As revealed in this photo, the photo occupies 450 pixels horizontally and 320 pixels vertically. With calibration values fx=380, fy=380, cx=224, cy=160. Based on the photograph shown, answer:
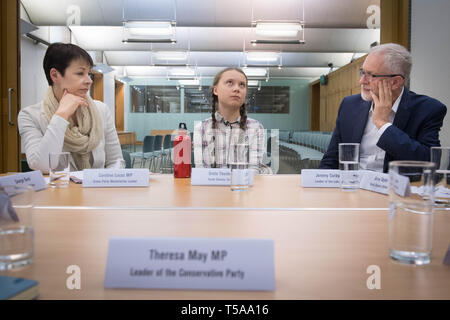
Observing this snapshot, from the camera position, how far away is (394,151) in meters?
1.77

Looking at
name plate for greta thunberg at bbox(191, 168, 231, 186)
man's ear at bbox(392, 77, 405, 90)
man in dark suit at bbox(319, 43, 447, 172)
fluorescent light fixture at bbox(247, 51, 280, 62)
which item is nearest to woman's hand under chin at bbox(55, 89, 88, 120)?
name plate for greta thunberg at bbox(191, 168, 231, 186)

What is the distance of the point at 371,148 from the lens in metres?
2.03

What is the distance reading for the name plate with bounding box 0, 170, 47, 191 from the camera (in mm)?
1286

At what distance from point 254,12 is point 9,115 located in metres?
3.61

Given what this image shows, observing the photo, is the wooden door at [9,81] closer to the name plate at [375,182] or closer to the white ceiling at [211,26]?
the white ceiling at [211,26]

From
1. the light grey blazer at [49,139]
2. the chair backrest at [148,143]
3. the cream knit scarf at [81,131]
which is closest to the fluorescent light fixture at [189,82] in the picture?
the chair backrest at [148,143]

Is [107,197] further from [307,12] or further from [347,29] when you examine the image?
[347,29]

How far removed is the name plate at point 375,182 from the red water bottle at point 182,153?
2.42ft

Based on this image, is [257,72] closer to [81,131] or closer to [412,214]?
[81,131]

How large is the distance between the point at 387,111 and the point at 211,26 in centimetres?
430

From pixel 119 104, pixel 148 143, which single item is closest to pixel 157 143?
pixel 148 143

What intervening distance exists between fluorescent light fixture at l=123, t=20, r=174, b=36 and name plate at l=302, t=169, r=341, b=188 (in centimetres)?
399

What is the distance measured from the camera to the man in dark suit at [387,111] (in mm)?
1921
